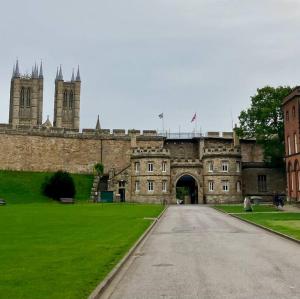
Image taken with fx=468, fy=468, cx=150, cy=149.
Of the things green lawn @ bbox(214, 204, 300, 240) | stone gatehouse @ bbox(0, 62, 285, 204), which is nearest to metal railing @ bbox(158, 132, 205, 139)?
stone gatehouse @ bbox(0, 62, 285, 204)

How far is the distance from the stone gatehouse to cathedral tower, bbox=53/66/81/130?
4677 centimetres

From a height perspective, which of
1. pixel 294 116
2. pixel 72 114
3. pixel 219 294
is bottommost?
pixel 219 294

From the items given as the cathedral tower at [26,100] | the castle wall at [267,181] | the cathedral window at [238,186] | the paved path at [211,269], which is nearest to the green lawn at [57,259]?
the paved path at [211,269]

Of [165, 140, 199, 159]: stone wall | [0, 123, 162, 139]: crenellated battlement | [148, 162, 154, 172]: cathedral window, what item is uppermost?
[0, 123, 162, 139]: crenellated battlement

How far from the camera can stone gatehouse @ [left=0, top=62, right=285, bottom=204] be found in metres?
66.2

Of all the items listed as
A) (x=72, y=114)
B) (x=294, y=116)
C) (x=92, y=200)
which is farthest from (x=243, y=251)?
(x=72, y=114)

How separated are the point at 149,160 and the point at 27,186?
17.4 meters

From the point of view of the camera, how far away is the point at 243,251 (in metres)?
16.3

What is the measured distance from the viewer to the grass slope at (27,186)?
6078 centimetres

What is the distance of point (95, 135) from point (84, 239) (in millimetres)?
58732

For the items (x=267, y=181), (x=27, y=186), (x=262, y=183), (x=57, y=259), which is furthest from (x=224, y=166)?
(x=57, y=259)

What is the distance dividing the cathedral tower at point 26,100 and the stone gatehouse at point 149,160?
1777 inches

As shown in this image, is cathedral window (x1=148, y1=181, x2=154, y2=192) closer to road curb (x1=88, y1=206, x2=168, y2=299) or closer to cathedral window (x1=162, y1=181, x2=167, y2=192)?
cathedral window (x1=162, y1=181, x2=167, y2=192)

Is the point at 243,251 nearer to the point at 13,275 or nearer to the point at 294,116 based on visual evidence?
the point at 13,275
